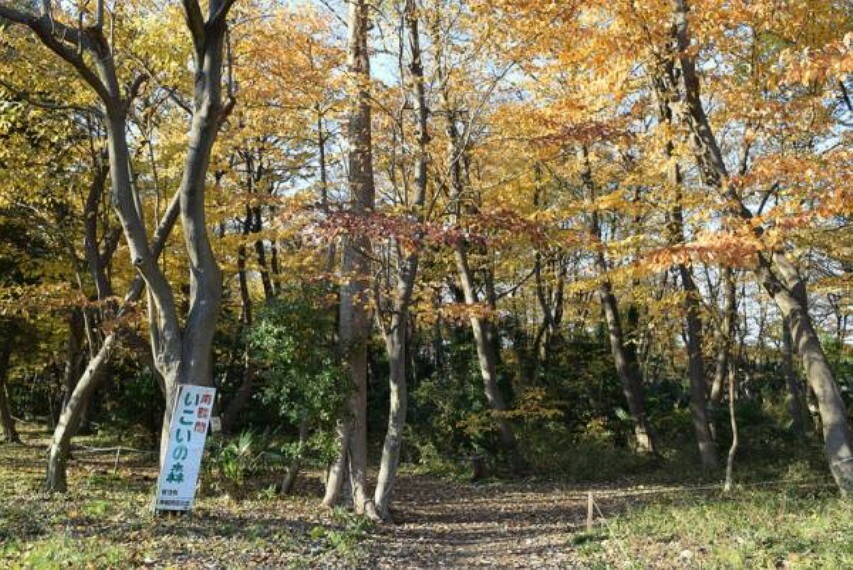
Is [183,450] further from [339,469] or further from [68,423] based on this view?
[68,423]

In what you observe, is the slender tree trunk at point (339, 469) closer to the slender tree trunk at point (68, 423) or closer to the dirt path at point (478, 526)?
the dirt path at point (478, 526)

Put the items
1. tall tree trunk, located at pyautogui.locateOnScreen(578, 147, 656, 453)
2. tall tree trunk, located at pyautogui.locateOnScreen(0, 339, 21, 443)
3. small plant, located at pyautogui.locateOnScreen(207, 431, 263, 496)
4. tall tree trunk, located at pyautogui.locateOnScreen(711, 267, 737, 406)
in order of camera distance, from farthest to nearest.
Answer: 1. tall tree trunk, located at pyautogui.locateOnScreen(0, 339, 21, 443)
2. tall tree trunk, located at pyautogui.locateOnScreen(578, 147, 656, 453)
3. tall tree trunk, located at pyautogui.locateOnScreen(711, 267, 737, 406)
4. small plant, located at pyautogui.locateOnScreen(207, 431, 263, 496)

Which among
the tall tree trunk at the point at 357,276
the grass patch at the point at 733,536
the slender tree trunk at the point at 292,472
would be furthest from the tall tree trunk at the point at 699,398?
the slender tree trunk at the point at 292,472

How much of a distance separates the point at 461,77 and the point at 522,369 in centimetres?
1150

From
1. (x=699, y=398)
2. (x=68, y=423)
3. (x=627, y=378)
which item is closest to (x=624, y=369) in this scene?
(x=627, y=378)

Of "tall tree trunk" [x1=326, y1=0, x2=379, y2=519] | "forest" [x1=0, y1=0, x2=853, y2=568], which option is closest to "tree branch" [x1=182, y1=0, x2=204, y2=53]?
"forest" [x1=0, y1=0, x2=853, y2=568]

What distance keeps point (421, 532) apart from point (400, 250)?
402cm

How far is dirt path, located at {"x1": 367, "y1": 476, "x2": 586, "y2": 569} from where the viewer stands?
802cm

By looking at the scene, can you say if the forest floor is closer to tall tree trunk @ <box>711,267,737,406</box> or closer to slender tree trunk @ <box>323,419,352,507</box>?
slender tree trunk @ <box>323,419,352,507</box>

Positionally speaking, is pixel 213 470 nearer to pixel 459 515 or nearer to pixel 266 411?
pixel 459 515

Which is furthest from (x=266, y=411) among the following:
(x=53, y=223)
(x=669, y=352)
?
(x=669, y=352)

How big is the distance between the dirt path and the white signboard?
2.26 meters

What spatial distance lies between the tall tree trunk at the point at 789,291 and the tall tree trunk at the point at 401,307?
12.0 feet

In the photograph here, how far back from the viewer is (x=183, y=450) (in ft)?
25.4
